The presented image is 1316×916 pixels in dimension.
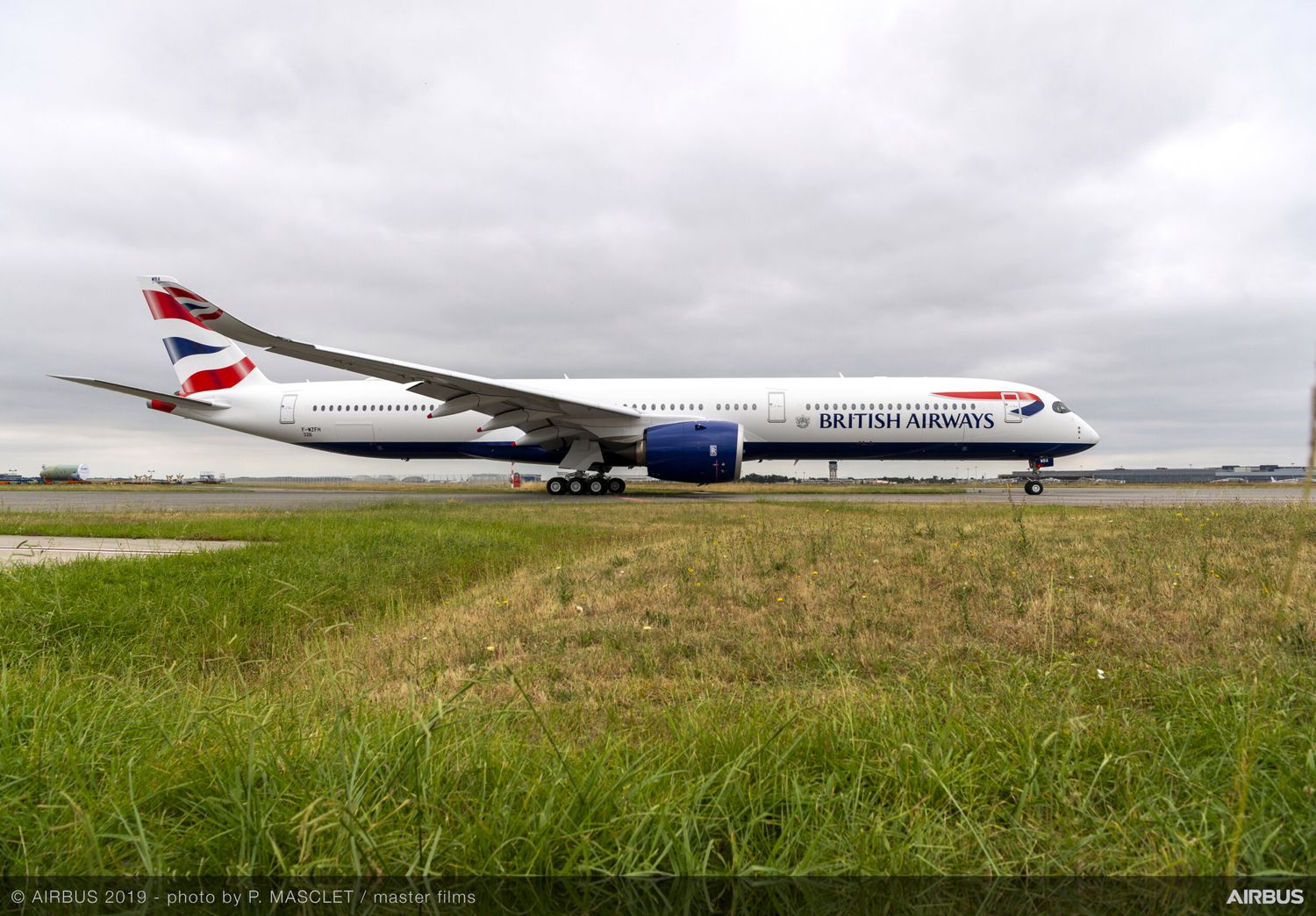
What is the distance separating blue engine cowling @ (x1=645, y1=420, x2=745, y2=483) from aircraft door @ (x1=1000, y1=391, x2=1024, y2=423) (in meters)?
8.01

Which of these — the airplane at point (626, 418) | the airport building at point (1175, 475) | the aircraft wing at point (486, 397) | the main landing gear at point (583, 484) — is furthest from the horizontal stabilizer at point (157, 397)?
the airport building at point (1175, 475)

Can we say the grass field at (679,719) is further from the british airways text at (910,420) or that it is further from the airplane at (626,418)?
the british airways text at (910,420)

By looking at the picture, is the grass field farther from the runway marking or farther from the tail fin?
the tail fin

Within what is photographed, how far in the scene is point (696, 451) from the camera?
1625 centimetres

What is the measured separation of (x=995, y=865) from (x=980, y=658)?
1889 millimetres

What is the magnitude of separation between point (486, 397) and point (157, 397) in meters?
11.2

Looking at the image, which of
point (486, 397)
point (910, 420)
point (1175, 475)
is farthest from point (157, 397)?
point (1175, 475)

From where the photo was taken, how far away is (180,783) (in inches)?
60.1

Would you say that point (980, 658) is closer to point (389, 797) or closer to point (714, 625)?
point (714, 625)

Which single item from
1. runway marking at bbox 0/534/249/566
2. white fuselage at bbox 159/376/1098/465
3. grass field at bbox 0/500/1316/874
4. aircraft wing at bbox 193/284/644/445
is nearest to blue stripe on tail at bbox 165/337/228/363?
white fuselage at bbox 159/376/1098/465

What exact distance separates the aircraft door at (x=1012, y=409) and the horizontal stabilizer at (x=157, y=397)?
23.5 m

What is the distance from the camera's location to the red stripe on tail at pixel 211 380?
21.4 meters

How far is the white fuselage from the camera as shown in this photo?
60.0 feet

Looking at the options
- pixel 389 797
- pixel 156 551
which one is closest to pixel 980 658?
pixel 389 797
